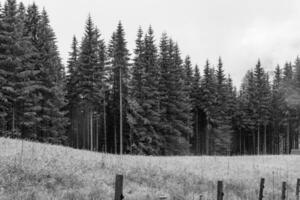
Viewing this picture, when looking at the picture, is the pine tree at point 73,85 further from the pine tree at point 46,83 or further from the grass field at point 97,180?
the grass field at point 97,180

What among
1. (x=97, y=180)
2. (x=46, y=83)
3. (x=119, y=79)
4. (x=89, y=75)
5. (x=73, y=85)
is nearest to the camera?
(x=97, y=180)

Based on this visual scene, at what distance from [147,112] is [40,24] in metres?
15.6

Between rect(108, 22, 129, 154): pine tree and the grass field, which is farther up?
rect(108, 22, 129, 154): pine tree

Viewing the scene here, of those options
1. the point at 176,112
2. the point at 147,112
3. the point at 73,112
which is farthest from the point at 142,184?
the point at 73,112

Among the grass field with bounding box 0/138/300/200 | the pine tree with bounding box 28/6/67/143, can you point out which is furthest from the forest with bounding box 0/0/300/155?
the grass field with bounding box 0/138/300/200

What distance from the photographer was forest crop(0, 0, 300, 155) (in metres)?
27.5

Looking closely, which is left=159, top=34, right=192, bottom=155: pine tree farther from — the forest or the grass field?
the grass field

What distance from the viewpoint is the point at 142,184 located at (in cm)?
1142

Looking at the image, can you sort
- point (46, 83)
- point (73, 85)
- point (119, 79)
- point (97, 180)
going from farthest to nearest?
point (73, 85) < point (119, 79) < point (46, 83) < point (97, 180)

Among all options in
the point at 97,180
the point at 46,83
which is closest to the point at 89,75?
the point at 46,83

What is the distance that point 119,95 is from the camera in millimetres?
38594

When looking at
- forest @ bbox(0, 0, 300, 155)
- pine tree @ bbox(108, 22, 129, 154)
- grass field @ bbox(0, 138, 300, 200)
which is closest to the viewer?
grass field @ bbox(0, 138, 300, 200)

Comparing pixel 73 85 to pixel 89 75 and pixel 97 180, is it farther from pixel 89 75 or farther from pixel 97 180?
pixel 97 180

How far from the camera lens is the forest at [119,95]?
27531mm
